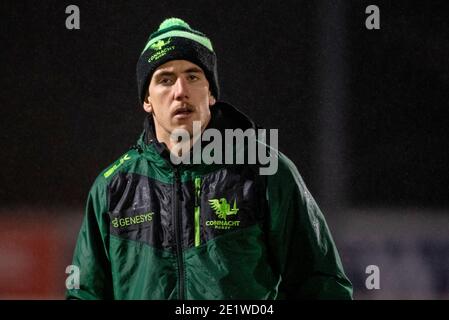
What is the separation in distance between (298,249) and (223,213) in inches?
9.3

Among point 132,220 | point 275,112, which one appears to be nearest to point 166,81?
point 132,220

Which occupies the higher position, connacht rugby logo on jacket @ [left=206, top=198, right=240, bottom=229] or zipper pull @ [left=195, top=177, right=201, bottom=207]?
zipper pull @ [left=195, top=177, right=201, bottom=207]

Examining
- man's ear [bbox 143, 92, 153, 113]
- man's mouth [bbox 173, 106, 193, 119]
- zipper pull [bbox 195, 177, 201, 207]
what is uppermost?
man's ear [bbox 143, 92, 153, 113]

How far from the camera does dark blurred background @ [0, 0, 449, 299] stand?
3.36m

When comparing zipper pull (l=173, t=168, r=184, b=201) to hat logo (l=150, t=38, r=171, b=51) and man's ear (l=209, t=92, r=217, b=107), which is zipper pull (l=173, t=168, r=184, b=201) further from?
hat logo (l=150, t=38, r=171, b=51)

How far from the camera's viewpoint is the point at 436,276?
3.36m

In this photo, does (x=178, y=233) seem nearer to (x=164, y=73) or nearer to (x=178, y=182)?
(x=178, y=182)

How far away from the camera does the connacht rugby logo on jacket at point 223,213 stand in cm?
192

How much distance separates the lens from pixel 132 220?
6.42ft

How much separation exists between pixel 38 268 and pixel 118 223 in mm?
1437

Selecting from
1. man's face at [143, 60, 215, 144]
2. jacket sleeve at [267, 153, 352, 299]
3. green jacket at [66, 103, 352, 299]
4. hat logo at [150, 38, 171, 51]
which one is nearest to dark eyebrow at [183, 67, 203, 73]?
man's face at [143, 60, 215, 144]

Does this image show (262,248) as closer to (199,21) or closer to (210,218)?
(210,218)

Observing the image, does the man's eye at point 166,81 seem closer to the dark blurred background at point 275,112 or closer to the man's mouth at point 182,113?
the man's mouth at point 182,113

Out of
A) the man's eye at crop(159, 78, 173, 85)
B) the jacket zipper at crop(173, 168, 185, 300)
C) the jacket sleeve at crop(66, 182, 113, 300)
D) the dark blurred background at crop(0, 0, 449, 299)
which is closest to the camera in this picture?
the jacket zipper at crop(173, 168, 185, 300)
